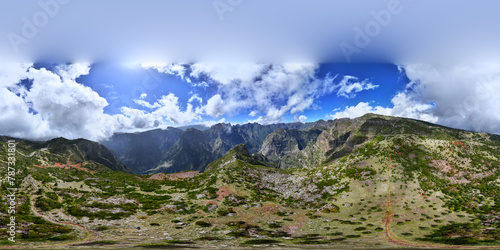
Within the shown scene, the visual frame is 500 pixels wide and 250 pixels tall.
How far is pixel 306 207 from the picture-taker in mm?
87125

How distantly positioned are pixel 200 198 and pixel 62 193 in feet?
178

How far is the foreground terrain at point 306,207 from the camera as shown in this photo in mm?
46531

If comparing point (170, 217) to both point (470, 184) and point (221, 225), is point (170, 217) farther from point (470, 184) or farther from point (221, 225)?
point (470, 184)

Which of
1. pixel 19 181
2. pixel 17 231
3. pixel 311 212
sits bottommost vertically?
pixel 311 212

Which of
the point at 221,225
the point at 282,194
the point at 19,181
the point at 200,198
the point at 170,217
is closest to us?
the point at 221,225

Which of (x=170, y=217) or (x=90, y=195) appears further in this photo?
(x=90, y=195)

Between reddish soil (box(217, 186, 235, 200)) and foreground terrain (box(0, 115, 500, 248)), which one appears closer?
foreground terrain (box(0, 115, 500, 248))

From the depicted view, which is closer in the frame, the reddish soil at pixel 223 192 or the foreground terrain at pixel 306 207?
the foreground terrain at pixel 306 207

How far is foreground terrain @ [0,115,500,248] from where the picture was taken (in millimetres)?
46531

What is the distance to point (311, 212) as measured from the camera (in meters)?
80.2

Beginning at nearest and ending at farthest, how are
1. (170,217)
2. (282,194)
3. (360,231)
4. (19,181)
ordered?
(360,231) → (170,217) → (19,181) → (282,194)

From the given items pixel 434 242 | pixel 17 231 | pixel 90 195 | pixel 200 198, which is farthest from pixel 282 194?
pixel 17 231

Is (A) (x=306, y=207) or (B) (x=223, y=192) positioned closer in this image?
(A) (x=306, y=207)

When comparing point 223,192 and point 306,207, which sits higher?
point 223,192
